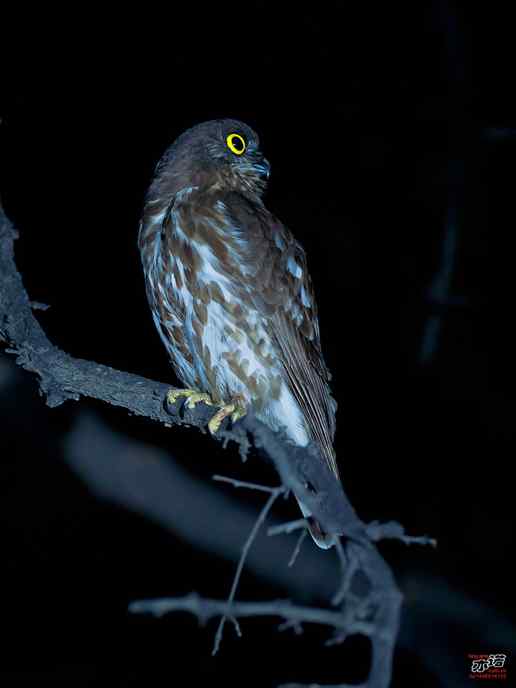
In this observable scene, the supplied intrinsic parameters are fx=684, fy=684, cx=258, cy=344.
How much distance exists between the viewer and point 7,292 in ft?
7.81

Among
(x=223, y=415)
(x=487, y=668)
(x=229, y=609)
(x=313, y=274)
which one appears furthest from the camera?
(x=313, y=274)

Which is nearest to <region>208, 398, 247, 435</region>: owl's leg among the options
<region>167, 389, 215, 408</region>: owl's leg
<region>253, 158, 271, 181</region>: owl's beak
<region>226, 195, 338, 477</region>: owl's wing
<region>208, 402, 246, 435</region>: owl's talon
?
<region>208, 402, 246, 435</region>: owl's talon

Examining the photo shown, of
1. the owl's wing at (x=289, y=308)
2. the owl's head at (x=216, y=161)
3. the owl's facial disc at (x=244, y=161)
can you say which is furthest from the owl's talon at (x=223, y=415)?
the owl's facial disc at (x=244, y=161)

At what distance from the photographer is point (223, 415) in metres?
2.84

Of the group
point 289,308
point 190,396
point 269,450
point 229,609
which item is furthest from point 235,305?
point 229,609

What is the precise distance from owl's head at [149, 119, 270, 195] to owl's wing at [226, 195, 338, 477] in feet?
1.11

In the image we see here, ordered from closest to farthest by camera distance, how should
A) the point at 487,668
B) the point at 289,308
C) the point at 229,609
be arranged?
the point at 229,609
the point at 289,308
the point at 487,668

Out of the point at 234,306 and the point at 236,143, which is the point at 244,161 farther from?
the point at 234,306

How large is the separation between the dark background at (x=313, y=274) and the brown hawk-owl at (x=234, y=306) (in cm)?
217

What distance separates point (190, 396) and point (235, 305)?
17.6 inches

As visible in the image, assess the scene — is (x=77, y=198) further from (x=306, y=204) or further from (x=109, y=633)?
(x=109, y=633)

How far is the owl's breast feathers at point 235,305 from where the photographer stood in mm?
3020

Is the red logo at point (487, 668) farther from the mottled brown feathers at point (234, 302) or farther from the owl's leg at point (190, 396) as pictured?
the owl's leg at point (190, 396)

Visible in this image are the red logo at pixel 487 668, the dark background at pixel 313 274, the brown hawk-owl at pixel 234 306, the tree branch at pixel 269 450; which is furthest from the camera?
the dark background at pixel 313 274
